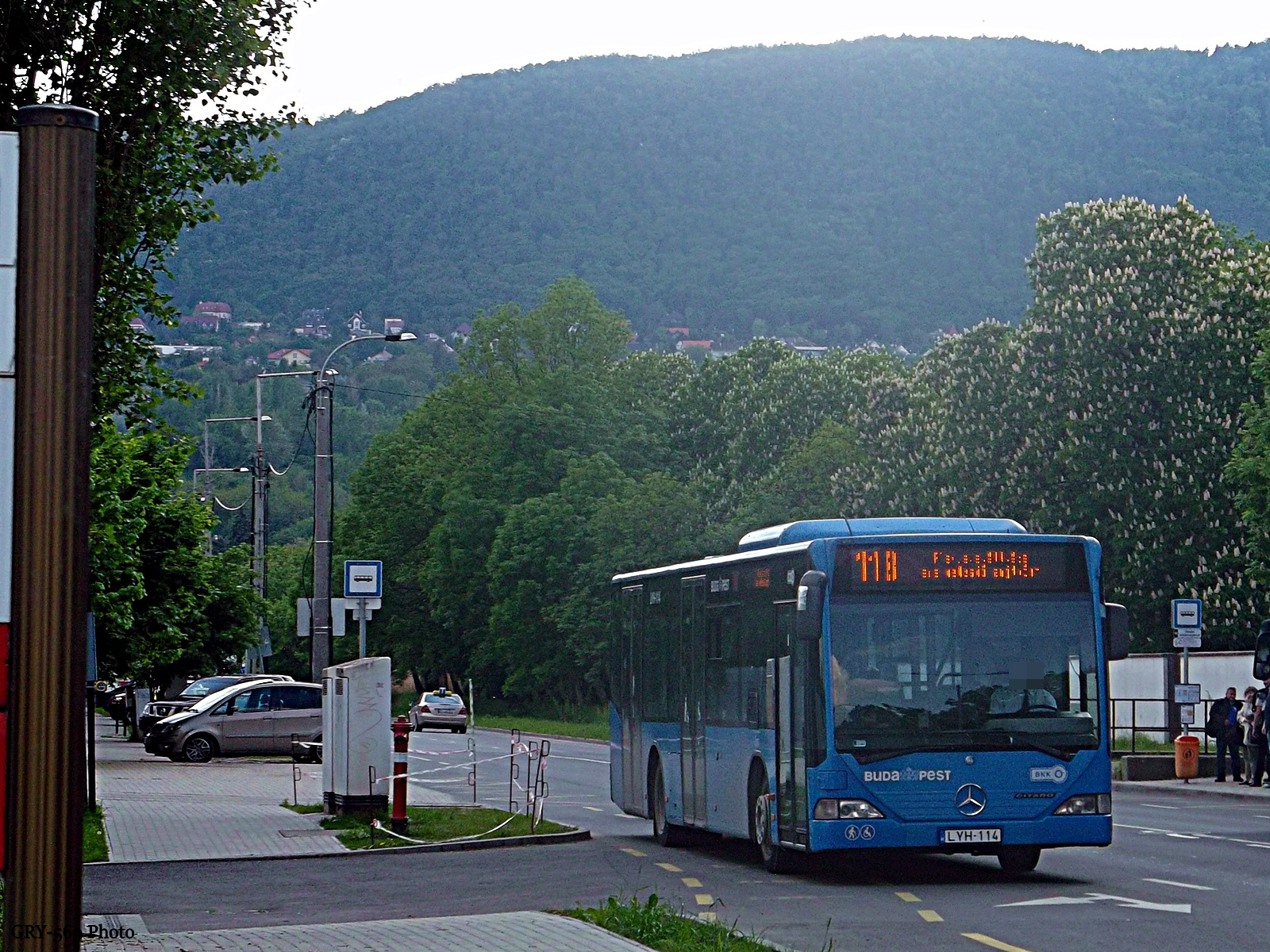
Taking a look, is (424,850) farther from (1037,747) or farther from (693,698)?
(1037,747)

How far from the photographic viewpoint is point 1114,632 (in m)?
16.8

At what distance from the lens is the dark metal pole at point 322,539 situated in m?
32.7

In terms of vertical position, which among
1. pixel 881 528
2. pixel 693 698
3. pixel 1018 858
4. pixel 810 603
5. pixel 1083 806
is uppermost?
pixel 881 528

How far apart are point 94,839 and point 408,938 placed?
34.0 feet

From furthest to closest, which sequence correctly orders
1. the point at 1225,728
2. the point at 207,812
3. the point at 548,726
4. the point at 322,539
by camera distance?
the point at 548,726
the point at 1225,728
the point at 322,539
the point at 207,812

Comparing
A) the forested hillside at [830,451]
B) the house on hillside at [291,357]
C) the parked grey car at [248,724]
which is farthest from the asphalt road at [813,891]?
the house on hillside at [291,357]

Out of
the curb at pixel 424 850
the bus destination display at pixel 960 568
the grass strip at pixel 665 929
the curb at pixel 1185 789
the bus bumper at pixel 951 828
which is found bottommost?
the curb at pixel 1185 789

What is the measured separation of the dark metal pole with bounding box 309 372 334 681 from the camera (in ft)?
107

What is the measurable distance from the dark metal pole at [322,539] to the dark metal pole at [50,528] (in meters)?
26.2

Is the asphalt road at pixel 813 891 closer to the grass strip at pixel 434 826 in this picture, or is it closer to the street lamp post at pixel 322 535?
the grass strip at pixel 434 826

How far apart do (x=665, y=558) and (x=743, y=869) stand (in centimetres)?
5614

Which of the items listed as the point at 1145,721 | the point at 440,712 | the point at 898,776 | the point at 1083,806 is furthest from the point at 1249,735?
the point at 440,712

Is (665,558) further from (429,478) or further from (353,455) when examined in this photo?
(353,455)

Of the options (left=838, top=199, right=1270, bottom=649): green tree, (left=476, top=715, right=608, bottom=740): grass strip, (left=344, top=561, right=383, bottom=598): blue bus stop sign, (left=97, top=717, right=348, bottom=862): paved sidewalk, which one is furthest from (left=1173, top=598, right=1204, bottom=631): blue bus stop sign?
(left=476, top=715, right=608, bottom=740): grass strip
